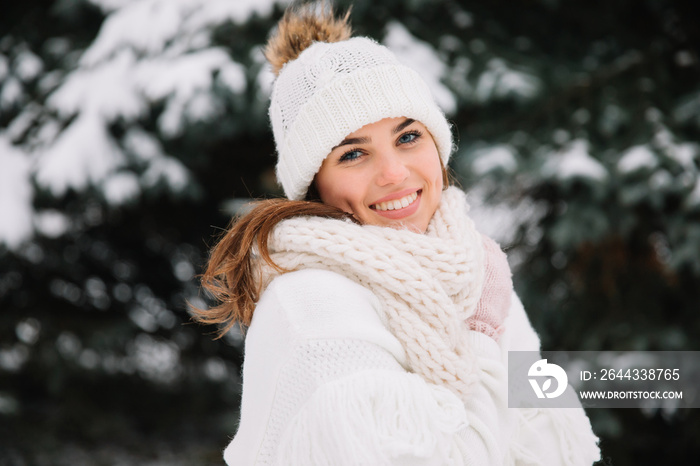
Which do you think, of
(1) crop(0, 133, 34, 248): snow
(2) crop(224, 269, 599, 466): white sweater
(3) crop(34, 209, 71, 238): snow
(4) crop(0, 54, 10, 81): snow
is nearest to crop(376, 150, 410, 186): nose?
(2) crop(224, 269, 599, 466): white sweater

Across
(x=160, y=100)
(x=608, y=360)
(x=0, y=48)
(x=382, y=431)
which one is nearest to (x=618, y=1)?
(x=608, y=360)

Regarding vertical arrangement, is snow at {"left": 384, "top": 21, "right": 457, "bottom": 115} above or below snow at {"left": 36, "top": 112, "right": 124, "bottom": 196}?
above

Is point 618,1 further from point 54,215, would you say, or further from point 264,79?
point 54,215

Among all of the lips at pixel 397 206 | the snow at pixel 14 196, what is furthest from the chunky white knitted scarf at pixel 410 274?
the snow at pixel 14 196

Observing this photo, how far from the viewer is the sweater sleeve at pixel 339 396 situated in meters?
1.24

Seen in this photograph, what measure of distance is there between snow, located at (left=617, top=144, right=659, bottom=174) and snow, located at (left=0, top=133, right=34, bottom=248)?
3.16 metres

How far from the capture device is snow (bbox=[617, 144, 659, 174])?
3104 mm

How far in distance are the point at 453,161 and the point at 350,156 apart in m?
1.99

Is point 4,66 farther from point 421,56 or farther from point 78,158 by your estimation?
point 421,56

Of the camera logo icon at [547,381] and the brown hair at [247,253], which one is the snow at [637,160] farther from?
the brown hair at [247,253]

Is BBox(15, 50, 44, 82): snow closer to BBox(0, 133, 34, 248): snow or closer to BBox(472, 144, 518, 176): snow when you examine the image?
BBox(0, 133, 34, 248): snow

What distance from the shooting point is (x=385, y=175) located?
5.49ft

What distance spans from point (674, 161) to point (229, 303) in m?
2.37

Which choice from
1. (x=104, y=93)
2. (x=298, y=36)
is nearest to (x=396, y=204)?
(x=298, y=36)
